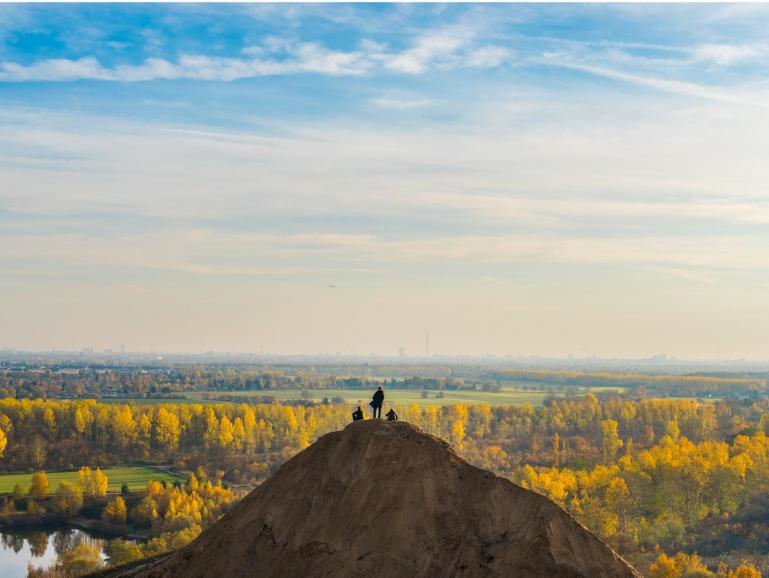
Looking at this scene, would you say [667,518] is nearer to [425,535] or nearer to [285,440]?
[425,535]

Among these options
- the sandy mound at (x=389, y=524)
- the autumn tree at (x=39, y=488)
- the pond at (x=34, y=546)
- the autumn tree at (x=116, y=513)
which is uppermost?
the sandy mound at (x=389, y=524)

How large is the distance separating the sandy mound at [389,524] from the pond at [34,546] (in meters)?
49.6

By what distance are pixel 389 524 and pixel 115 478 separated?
9760 centimetres

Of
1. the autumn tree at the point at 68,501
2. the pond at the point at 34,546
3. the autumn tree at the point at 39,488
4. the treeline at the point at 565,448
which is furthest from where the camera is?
the autumn tree at the point at 39,488

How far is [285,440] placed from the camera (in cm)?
14775

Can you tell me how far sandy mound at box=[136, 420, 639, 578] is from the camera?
2456 cm

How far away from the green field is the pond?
15274 mm

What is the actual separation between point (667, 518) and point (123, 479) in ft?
223

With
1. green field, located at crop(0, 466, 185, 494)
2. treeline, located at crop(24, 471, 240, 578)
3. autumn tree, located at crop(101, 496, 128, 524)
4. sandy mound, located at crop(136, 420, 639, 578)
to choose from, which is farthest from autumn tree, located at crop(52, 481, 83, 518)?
sandy mound, located at crop(136, 420, 639, 578)

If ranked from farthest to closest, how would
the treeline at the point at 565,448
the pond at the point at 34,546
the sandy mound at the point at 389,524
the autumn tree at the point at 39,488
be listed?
the autumn tree at the point at 39,488 → the treeline at the point at 565,448 → the pond at the point at 34,546 → the sandy mound at the point at 389,524

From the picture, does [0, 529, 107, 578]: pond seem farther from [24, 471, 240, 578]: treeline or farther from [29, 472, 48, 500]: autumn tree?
[29, 472, 48, 500]: autumn tree

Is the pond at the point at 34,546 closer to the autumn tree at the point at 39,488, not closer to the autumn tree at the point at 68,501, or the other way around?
the autumn tree at the point at 68,501

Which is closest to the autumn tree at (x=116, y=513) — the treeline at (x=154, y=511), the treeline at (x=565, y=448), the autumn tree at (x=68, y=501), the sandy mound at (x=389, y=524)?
the treeline at (x=154, y=511)

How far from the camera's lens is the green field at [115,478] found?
109 metres
